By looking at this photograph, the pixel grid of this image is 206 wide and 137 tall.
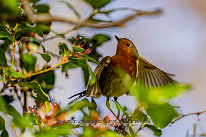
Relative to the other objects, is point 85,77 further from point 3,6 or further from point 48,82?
point 3,6

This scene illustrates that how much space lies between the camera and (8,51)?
2.79 ft

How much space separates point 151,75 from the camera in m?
1.07

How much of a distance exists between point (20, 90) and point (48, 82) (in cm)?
10

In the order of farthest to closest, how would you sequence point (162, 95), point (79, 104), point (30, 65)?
point (30, 65) → point (79, 104) → point (162, 95)

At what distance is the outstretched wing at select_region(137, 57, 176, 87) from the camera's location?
1.02m

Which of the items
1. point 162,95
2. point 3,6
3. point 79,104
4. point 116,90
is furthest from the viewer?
point 116,90

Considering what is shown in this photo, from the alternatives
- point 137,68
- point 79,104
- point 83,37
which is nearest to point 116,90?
point 137,68

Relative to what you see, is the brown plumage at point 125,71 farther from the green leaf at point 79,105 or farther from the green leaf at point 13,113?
the green leaf at point 13,113

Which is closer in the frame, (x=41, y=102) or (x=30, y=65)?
(x=41, y=102)

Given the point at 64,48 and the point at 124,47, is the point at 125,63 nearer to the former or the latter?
the point at 124,47

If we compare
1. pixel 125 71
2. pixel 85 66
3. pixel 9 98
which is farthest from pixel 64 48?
pixel 125 71

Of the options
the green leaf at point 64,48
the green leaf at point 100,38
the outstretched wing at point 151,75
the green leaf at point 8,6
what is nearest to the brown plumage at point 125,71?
the outstretched wing at point 151,75

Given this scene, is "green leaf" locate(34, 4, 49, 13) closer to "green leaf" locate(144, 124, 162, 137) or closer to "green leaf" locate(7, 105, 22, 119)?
"green leaf" locate(7, 105, 22, 119)

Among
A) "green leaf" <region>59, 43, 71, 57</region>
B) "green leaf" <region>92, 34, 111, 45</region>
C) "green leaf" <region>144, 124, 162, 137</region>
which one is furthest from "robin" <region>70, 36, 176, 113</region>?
"green leaf" <region>59, 43, 71, 57</region>
